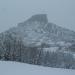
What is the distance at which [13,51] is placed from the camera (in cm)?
210

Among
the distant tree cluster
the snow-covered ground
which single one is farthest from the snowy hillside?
the snow-covered ground

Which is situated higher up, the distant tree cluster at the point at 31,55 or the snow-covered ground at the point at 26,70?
the distant tree cluster at the point at 31,55

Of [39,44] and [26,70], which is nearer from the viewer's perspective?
[26,70]

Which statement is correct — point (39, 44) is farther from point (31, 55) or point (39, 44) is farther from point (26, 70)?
point (26, 70)

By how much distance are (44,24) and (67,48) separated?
16.1 inches

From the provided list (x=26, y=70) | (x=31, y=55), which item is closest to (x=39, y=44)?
(x=31, y=55)

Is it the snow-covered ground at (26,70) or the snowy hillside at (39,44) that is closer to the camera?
the snow-covered ground at (26,70)

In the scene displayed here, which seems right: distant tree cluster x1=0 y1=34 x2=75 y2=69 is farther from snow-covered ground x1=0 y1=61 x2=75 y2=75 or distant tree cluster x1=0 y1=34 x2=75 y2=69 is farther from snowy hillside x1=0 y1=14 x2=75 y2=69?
snow-covered ground x1=0 y1=61 x2=75 y2=75

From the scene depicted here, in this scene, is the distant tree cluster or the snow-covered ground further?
the distant tree cluster

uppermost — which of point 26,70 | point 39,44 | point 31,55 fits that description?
point 39,44

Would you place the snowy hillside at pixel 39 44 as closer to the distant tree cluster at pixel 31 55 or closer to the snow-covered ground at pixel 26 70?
the distant tree cluster at pixel 31 55

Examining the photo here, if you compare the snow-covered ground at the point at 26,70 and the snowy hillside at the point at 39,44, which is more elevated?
the snowy hillside at the point at 39,44

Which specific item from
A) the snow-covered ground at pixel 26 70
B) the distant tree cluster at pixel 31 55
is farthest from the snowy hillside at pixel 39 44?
the snow-covered ground at pixel 26 70

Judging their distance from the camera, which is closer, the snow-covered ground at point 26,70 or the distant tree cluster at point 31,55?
the snow-covered ground at point 26,70
